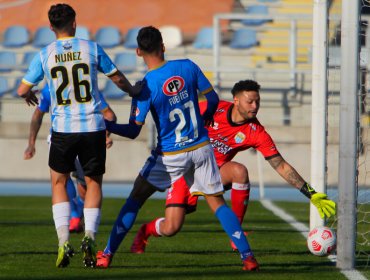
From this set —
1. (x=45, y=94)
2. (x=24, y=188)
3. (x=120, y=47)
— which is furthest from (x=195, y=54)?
(x=45, y=94)

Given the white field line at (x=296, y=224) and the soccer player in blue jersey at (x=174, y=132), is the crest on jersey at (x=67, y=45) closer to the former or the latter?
the soccer player in blue jersey at (x=174, y=132)

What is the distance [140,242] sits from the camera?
9.58 m

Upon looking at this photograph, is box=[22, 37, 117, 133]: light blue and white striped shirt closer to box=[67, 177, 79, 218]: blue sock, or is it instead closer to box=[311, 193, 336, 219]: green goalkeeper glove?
box=[311, 193, 336, 219]: green goalkeeper glove

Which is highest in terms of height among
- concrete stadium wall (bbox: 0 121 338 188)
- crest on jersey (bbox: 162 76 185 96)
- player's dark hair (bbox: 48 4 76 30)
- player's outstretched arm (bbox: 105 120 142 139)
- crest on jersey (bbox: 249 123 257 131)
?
player's dark hair (bbox: 48 4 76 30)

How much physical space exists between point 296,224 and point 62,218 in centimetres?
531

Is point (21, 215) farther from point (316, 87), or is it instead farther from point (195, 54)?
point (195, 54)

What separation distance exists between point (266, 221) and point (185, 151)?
18.3 feet

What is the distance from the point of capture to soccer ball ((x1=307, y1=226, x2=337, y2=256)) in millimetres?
8703

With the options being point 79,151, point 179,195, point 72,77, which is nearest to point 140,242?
point 179,195

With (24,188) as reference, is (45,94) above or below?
above

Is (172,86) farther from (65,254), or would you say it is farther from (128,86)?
(65,254)

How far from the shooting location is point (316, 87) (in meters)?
9.61

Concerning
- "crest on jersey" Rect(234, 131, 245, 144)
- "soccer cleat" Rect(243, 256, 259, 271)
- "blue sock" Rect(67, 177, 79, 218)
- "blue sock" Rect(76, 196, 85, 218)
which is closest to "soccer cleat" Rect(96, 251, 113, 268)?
"soccer cleat" Rect(243, 256, 259, 271)

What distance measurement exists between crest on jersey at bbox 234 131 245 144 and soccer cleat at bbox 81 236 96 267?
7.52 ft
